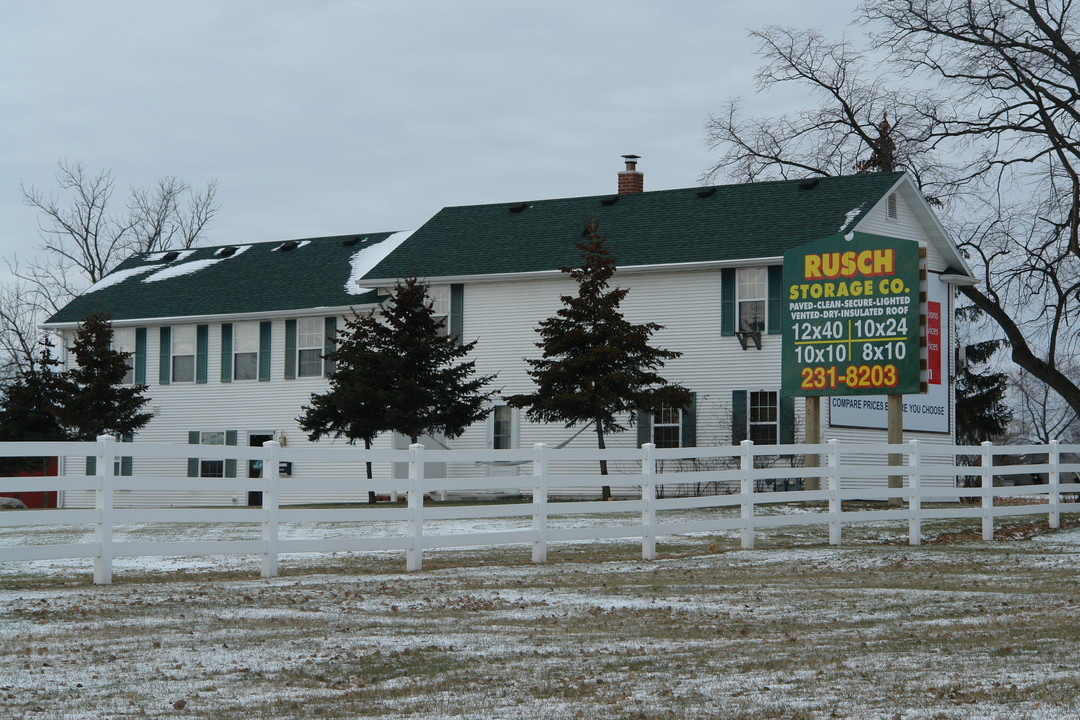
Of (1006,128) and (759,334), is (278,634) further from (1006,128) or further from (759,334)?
(1006,128)

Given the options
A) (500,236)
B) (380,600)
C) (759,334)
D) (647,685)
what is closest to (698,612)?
(380,600)

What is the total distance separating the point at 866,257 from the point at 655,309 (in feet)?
34.0

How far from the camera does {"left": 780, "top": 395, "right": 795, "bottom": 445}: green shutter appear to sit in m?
34.4

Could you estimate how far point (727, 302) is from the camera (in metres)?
35.9

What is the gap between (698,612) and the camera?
11883mm

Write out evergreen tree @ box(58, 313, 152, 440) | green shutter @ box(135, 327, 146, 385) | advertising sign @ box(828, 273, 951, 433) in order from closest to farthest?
advertising sign @ box(828, 273, 951, 433)
evergreen tree @ box(58, 313, 152, 440)
green shutter @ box(135, 327, 146, 385)

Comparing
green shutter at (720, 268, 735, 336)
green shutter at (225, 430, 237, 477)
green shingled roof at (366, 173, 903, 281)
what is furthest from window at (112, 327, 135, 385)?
green shutter at (720, 268, 735, 336)

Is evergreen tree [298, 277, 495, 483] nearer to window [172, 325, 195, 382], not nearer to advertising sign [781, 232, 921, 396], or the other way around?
window [172, 325, 195, 382]

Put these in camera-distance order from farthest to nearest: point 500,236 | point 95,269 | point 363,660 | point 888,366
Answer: point 95,269, point 500,236, point 888,366, point 363,660

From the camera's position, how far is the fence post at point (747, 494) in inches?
747

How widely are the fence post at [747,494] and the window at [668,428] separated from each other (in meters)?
16.4

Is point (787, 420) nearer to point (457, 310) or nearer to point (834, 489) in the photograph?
point (457, 310)

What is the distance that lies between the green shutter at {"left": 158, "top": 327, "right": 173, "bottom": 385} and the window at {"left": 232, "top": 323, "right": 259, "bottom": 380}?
217 cm

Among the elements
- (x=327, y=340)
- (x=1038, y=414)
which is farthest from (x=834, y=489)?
(x=1038, y=414)
